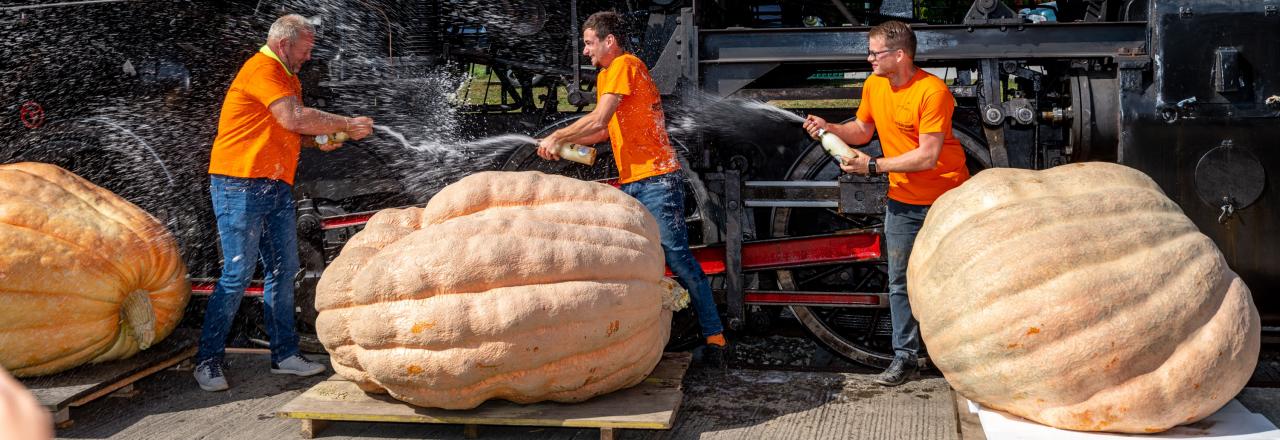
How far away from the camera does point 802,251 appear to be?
6.02 meters

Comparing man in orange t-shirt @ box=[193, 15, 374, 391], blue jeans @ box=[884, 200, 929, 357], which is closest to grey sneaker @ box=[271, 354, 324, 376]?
man in orange t-shirt @ box=[193, 15, 374, 391]

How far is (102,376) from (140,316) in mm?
345

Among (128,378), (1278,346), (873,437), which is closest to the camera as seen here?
(873,437)

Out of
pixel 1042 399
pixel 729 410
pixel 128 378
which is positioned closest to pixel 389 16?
pixel 128 378

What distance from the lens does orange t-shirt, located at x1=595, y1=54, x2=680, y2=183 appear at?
5.54 m

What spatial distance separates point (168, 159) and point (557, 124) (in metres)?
2.92

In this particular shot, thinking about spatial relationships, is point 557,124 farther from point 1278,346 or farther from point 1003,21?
point 1278,346

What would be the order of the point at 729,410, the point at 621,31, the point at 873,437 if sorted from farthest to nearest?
the point at 621,31
the point at 729,410
the point at 873,437

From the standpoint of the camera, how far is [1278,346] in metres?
6.33

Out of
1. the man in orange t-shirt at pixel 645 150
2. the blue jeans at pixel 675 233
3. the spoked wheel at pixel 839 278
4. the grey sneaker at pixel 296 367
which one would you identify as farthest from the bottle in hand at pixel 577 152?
the grey sneaker at pixel 296 367

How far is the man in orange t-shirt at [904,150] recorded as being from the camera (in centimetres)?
509

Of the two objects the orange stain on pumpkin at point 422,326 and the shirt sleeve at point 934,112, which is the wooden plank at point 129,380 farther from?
the shirt sleeve at point 934,112

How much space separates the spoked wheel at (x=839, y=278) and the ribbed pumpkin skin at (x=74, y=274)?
3289mm

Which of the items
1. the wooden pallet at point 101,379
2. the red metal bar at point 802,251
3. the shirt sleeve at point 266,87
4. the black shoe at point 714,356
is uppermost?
the shirt sleeve at point 266,87
